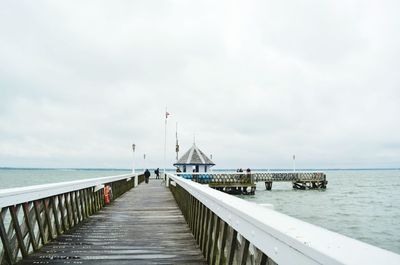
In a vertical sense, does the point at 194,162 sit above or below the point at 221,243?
above

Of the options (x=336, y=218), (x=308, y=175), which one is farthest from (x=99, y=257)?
(x=308, y=175)

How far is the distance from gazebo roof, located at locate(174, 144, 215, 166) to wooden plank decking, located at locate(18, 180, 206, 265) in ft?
129

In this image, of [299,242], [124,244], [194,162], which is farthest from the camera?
[194,162]

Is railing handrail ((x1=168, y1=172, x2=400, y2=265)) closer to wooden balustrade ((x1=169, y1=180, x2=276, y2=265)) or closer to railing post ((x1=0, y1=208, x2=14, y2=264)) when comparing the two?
wooden balustrade ((x1=169, y1=180, x2=276, y2=265))

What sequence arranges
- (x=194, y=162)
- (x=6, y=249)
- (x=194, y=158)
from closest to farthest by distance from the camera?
(x=6, y=249) < (x=194, y=162) < (x=194, y=158)

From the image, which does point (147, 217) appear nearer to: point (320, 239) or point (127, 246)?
point (127, 246)

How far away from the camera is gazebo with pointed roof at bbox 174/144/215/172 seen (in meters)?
49.4

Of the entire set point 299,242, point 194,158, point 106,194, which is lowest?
point 106,194

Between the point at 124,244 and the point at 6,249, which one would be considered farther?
the point at 124,244

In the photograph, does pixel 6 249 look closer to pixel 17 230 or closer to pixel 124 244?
pixel 17 230

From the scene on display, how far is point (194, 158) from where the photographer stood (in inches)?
1975

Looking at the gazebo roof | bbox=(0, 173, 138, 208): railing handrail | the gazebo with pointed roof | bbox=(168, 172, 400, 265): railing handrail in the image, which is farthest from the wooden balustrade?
the gazebo roof

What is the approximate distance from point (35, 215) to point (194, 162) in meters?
43.2

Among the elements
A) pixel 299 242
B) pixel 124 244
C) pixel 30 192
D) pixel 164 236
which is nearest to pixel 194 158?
pixel 164 236
